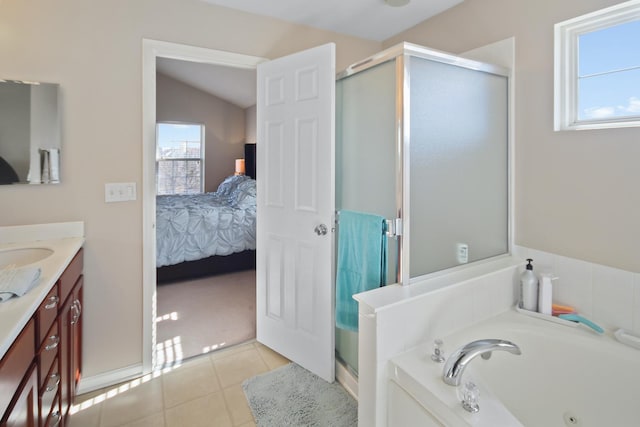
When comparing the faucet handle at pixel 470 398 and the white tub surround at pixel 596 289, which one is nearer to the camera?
the faucet handle at pixel 470 398

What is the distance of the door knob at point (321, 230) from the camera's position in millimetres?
1987

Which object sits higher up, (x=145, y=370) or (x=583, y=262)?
(x=583, y=262)

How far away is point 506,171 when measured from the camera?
2037mm

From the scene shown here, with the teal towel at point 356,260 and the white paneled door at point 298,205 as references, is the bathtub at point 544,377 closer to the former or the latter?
the teal towel at point 356,260

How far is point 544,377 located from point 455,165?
109 centimetres

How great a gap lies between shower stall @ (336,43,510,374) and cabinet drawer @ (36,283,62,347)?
55.9 inches

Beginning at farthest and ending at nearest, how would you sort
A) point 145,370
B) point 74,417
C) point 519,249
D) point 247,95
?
point 247,95
point 145,370
point 519,249
point 74,417

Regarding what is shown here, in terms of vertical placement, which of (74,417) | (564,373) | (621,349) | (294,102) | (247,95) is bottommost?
(74,417)

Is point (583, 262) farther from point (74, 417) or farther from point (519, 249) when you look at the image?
point (74, 417)

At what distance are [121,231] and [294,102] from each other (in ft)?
4.32

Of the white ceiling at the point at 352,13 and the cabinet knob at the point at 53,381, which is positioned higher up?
the white ceiling at the point at 352,13

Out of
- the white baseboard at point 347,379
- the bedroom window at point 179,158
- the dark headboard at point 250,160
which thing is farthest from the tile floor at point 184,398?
the bedroom window at point 179,158

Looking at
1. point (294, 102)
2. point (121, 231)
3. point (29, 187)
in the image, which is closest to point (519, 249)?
point (294, 102)

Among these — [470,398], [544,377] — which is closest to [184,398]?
[470,398]
